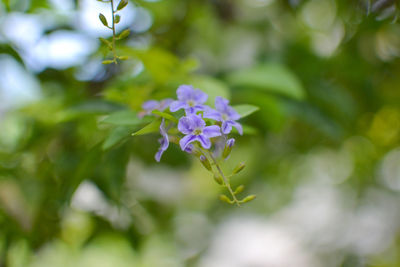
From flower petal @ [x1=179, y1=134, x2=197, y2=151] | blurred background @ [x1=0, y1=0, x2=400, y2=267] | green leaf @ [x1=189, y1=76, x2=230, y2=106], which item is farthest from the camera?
blurred background @ [x1=0, y1=0, x2=400, y2=267]

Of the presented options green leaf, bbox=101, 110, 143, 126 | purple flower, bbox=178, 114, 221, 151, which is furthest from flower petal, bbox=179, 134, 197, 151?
green leaf, bbox=101, 110, 143, 126

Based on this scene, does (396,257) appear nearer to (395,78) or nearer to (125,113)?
(395,78)

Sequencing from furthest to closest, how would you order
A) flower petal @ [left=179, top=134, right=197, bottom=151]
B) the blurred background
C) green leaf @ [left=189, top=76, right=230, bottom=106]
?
the blurred background, green leaf @ [left=189, top=76, right=230, bottom=106], flower petal @ [left=179, top=134, right=197, bottom=151]

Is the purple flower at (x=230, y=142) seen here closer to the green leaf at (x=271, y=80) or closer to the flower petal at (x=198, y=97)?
the flower petal at (x=198, y=97)

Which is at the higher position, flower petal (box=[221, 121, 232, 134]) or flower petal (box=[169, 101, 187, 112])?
flower petal (box=[169, 101, 187, 112])

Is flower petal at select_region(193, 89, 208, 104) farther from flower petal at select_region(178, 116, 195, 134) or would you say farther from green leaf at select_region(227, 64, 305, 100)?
green leaf at select_region(227, 64, 305, 100)

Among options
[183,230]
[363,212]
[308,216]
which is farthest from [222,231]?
[363,212]

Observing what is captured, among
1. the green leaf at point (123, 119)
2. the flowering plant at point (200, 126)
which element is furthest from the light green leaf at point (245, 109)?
the green leaf at point (123, 119)
